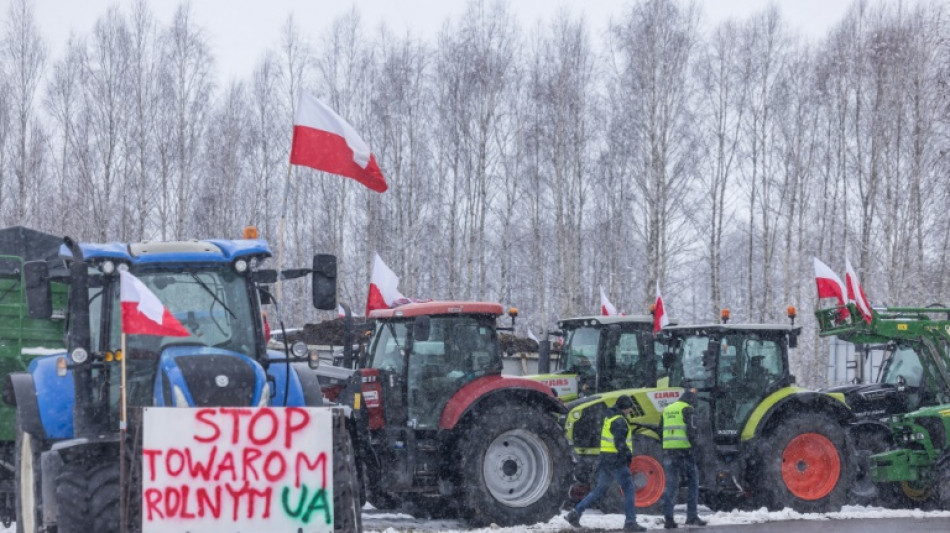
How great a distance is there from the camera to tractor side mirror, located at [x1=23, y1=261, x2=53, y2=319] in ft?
27.5

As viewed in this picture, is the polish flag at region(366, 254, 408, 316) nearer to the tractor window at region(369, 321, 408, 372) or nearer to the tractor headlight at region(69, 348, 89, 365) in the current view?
the tractor window at region(369, 321, 408, 372)

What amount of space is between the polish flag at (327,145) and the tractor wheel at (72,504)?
12.2 feet

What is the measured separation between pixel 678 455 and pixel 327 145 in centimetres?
546

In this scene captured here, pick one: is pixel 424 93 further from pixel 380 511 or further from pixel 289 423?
pixel 289 423

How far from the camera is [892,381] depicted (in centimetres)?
1677

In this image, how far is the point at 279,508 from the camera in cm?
794

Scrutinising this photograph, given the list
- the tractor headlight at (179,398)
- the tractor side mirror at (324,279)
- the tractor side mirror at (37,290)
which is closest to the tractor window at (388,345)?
the tractor side mirror at (324,279)

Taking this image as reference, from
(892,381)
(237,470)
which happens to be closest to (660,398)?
(892,381)

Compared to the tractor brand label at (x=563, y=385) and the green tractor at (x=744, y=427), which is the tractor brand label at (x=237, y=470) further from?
the tractor brand label at (x=563, y=385)

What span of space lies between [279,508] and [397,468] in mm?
4740

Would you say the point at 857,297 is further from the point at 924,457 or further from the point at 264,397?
the point at 264,397

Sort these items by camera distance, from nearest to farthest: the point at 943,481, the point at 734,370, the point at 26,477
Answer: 1. the point at 26,477
2. the point at 943,481
3. the point at 734,370

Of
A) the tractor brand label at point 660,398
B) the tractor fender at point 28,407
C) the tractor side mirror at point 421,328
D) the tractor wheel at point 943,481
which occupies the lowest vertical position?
the tractor wheel at point 943,481

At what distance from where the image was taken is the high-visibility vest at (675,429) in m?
13.2
